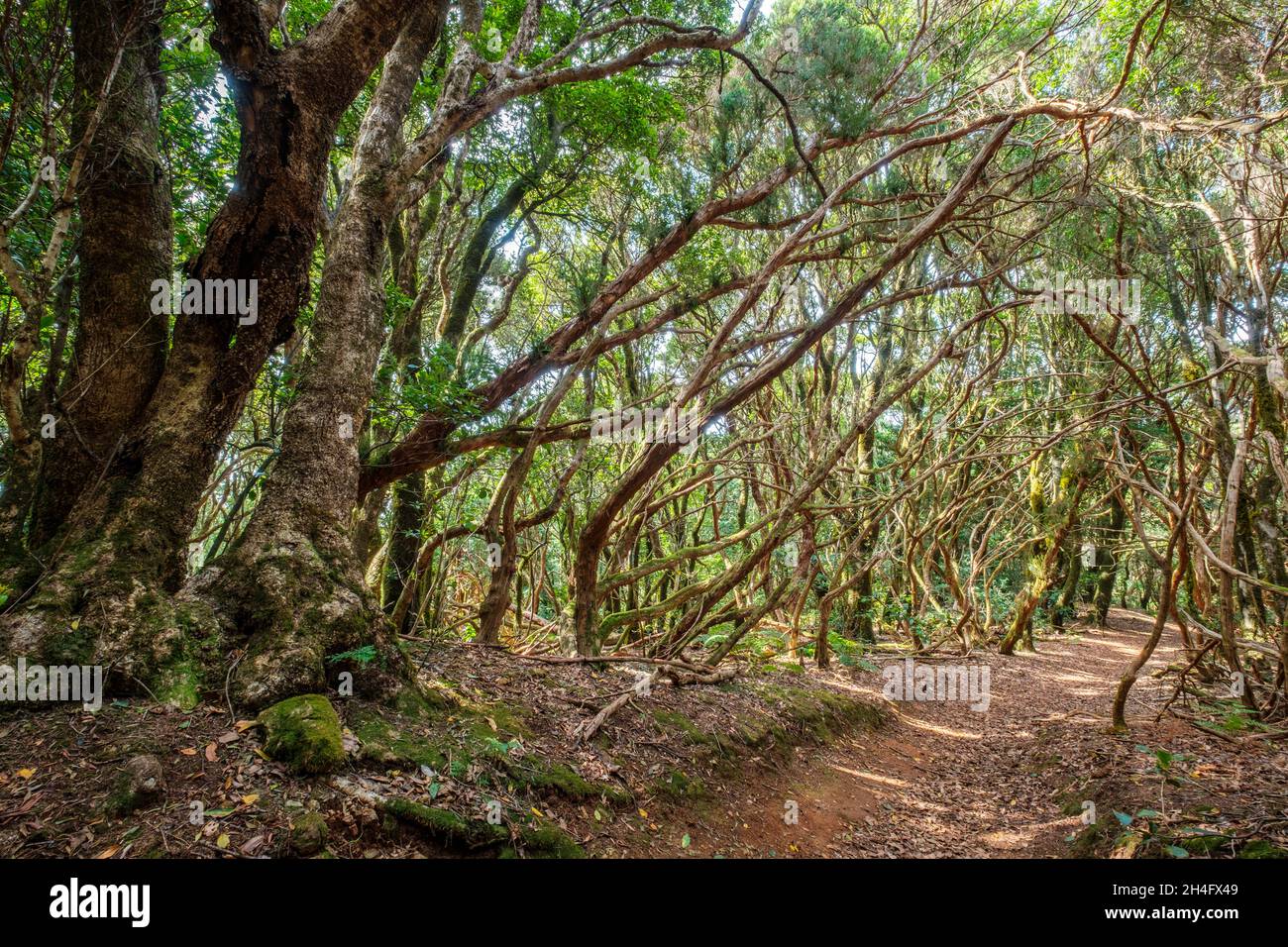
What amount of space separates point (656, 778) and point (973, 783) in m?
3.80

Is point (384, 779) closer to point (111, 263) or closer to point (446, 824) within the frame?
point (446, 824)

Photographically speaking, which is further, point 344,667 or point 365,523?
point 365,523

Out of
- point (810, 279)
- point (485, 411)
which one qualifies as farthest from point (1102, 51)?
point (485, 411)

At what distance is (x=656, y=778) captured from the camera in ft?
13.7

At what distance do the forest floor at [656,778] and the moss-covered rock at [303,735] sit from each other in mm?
66

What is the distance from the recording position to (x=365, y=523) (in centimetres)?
697

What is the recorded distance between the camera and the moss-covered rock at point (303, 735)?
8.20ft

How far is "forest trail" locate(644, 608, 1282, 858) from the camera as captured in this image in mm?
4219

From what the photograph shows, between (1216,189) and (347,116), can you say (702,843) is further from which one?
(1216,189)

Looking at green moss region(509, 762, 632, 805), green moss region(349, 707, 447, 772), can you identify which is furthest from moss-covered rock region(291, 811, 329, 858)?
green moss region(509, 762, 632, 805)

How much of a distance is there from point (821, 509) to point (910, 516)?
5547 mm

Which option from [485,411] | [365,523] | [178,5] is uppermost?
[178,5]

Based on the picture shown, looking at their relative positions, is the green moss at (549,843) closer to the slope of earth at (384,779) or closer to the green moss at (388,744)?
the slope of earth at (384,779)
